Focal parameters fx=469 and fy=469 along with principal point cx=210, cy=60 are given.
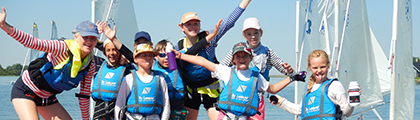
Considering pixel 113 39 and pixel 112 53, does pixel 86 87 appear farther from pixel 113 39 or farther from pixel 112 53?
pixel 113 39

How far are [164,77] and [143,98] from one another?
0.39m

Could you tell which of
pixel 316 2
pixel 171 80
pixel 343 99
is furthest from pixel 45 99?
pixel 316 2

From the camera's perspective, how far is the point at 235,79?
4801 millimetres

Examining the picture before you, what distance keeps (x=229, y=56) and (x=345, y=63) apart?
34.2 feet

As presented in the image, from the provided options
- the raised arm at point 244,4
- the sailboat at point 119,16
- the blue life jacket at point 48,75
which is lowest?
the blue life jacket at point 48,75

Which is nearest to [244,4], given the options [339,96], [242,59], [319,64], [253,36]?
[253,36]

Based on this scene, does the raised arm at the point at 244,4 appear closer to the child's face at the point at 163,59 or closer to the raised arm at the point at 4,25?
the child's face at the point at 163,59

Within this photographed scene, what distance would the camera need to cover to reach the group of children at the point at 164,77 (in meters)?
4.77

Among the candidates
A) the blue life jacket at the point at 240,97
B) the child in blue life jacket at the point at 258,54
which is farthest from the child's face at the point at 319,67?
the child in blue life jacket at the point at 258,54

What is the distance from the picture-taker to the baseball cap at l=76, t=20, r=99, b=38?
16.0 ft

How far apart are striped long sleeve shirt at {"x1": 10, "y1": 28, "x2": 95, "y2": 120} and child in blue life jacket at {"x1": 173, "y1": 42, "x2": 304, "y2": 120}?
1.17 m

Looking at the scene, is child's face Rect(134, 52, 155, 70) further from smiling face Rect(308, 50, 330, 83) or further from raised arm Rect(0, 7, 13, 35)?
smiling face Rect(308, 50, 330, 83)

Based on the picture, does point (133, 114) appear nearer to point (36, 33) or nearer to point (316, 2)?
point (316, 2)

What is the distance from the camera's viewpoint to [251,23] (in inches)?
218
